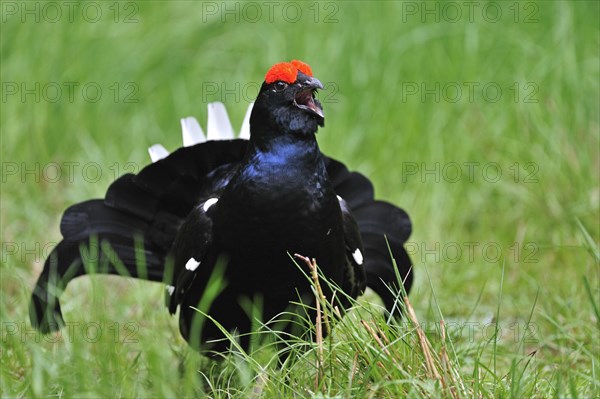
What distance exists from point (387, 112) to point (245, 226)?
2774 mm

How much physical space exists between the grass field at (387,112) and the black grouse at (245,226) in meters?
0.49

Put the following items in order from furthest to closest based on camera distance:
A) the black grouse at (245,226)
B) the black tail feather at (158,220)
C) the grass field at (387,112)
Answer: the grass field at (387,112) → the black tail feather at (158,220) → the black grouse at (245,226)

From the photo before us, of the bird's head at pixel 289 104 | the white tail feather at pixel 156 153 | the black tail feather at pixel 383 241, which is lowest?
the black tail feather at pixel 383 241

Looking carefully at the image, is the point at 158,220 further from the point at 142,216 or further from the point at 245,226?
the point at 245,226

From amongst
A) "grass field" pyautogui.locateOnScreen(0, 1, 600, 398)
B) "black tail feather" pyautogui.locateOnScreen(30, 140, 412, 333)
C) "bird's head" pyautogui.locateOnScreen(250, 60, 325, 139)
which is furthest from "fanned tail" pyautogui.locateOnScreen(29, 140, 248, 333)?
"bird's head" pyautogui.locateOnScreen(250, 60, 325, 139)

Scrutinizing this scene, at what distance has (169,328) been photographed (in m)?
4.32

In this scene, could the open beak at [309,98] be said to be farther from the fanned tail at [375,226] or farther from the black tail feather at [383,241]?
the black tail feather at [383,241]

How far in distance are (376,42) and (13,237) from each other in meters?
2.54

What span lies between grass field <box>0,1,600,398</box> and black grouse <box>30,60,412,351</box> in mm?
494

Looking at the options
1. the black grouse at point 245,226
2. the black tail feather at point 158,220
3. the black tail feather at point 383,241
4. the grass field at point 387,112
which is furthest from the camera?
the grass field at point 387,112

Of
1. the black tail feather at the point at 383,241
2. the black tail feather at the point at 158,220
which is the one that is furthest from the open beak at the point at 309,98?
the black tail feather at the point at 383,241

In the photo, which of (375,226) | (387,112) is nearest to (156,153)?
(375,226)

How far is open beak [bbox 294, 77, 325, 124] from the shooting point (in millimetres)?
3412

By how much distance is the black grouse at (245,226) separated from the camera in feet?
11.2
